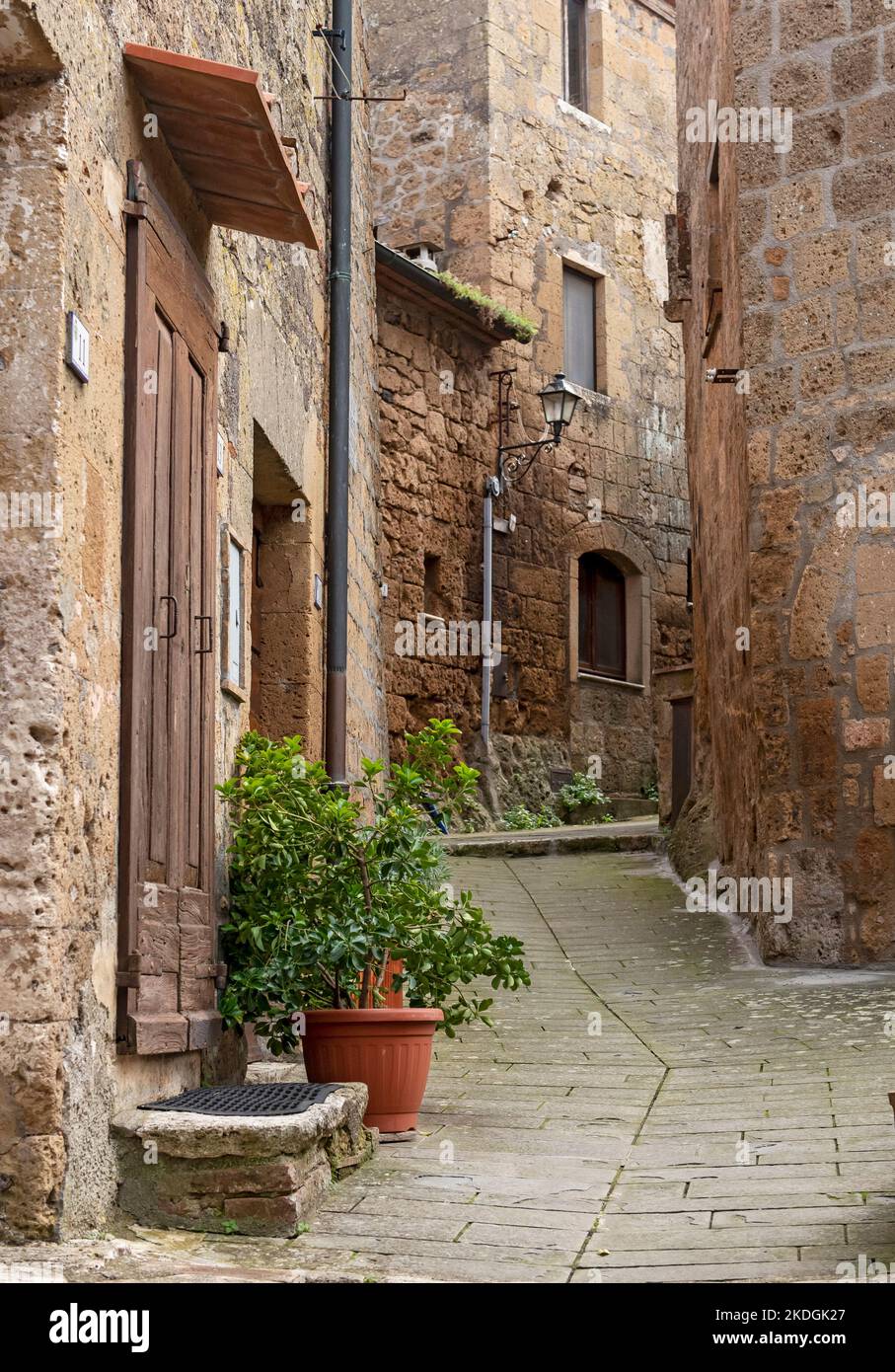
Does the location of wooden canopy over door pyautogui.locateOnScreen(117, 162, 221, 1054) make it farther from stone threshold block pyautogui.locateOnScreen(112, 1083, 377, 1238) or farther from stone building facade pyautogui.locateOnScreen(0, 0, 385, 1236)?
stone threshold block pyautogui.locateOnScreen(112, 1083, 377, 1238)

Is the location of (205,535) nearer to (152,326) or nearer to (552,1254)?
(152,326)

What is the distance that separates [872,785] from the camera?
7.95m

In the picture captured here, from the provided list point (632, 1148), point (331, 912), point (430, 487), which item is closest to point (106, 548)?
point (331, 912)

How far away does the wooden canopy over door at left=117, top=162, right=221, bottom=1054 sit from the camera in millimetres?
4098

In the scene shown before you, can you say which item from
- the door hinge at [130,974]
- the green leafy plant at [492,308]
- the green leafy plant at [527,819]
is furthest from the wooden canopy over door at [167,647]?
the green leafy plant at [527,819]

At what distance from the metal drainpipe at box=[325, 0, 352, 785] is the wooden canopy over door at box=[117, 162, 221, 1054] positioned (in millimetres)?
2399

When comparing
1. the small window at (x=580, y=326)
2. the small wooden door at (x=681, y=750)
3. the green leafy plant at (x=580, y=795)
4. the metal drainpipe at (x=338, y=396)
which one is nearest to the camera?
the metal drainpipe at (x=338, y=396)

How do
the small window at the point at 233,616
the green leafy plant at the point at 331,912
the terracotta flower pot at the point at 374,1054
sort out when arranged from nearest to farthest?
1. the terracotta flower pot at the point at 374,1054
2. the green leafy plant at the point at 331,912
3. the small window at the point at 233,616

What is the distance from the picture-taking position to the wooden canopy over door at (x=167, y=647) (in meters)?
4.10

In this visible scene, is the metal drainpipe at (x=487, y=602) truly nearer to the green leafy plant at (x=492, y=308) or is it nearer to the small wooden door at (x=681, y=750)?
the green leafy plant at (x=492, y=308)

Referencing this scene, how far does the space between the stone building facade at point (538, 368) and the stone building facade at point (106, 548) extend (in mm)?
9140

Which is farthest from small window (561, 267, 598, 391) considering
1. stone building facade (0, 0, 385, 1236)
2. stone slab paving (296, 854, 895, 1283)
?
stone building facade (0, 0, 385, 1236)

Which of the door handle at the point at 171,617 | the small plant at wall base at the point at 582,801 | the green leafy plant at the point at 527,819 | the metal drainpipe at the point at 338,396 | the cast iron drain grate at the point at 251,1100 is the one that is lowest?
the cast iron drain grate at the point at 251,1100

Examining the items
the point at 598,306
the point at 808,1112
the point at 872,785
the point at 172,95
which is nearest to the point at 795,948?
the point at 872,785
